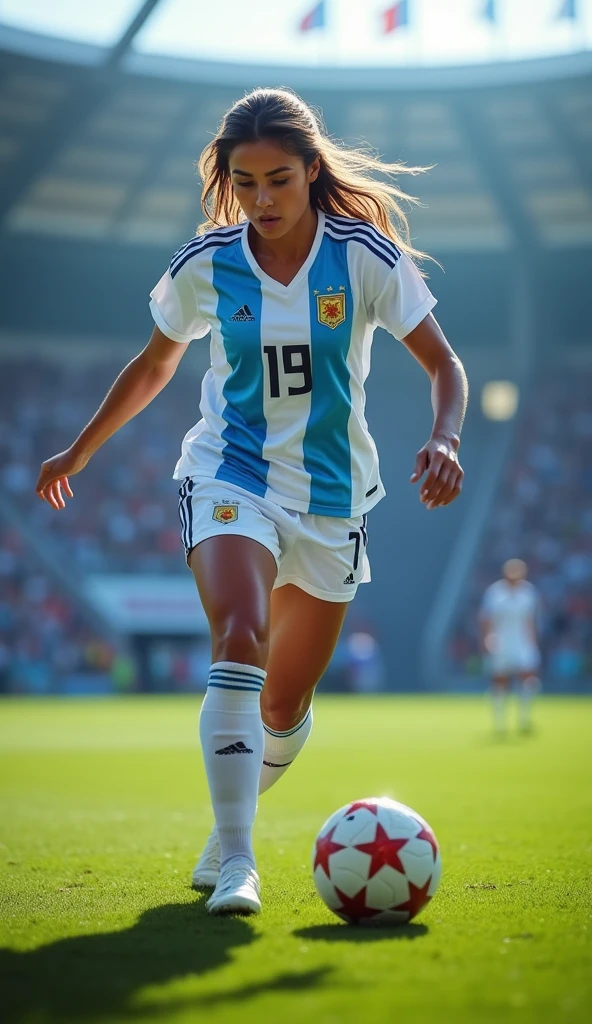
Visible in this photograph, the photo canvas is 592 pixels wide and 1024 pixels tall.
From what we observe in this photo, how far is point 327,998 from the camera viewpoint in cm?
252

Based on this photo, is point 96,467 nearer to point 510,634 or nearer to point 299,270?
point 510,634

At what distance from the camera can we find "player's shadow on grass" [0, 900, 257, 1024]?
2531 mm

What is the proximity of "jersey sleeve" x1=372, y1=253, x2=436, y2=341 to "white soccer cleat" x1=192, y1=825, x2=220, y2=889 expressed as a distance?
6.18ft

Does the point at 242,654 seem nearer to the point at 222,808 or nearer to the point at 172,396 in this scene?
the point at 222,808

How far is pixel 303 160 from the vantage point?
4117mm

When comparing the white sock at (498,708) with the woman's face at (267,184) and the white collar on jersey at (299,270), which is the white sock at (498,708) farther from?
the woman's face at (267,184)

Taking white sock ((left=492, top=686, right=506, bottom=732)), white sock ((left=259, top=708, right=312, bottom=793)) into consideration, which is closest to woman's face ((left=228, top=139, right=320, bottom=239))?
white sock ((left=259, top=708, right=312, bottom=793))

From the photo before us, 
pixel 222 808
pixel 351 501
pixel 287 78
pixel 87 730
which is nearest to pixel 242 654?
pixel 222 808

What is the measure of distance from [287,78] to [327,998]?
27.2 meters

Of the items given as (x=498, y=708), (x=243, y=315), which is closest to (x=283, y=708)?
(x=243, y=315)

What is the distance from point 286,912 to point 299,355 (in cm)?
178

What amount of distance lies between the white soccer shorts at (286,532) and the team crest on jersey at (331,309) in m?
0.64

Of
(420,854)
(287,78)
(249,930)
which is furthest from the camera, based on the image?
(287,78)

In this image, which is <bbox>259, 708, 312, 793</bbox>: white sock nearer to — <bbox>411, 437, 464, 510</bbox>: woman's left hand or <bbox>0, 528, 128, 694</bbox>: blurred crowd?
<bbox>411, 437, 464, 510</bbox>: woman's left hand
